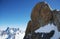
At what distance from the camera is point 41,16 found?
222ft

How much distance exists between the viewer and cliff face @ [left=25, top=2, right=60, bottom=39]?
65.5 metres

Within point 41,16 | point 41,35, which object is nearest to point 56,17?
point 41,16

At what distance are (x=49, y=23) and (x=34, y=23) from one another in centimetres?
594

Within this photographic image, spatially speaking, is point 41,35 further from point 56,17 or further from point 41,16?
point 41,16

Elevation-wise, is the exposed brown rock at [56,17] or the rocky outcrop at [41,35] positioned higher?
the exposed brown rock at [56,17]

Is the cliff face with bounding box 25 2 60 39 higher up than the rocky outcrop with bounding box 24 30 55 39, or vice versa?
the cliff face with bounding box 25 2 60 39

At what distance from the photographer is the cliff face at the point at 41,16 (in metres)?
65.5

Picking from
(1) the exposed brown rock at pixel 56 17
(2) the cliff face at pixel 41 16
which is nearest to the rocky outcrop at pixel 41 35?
(1) the exposed brown rock at pixel 56 17

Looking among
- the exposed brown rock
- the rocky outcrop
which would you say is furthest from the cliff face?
the rocky outcrop

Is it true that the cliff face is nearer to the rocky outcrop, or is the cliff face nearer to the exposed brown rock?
the exposed brown rock

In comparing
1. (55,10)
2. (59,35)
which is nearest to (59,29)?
(59,35)

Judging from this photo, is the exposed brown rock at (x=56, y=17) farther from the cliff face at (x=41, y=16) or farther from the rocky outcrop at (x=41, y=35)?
the rocky outcrop at (x=41, y=35)

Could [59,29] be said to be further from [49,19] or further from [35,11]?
[35,11]

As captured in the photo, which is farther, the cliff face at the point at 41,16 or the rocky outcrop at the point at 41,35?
the cliff face at the point at 41,16
